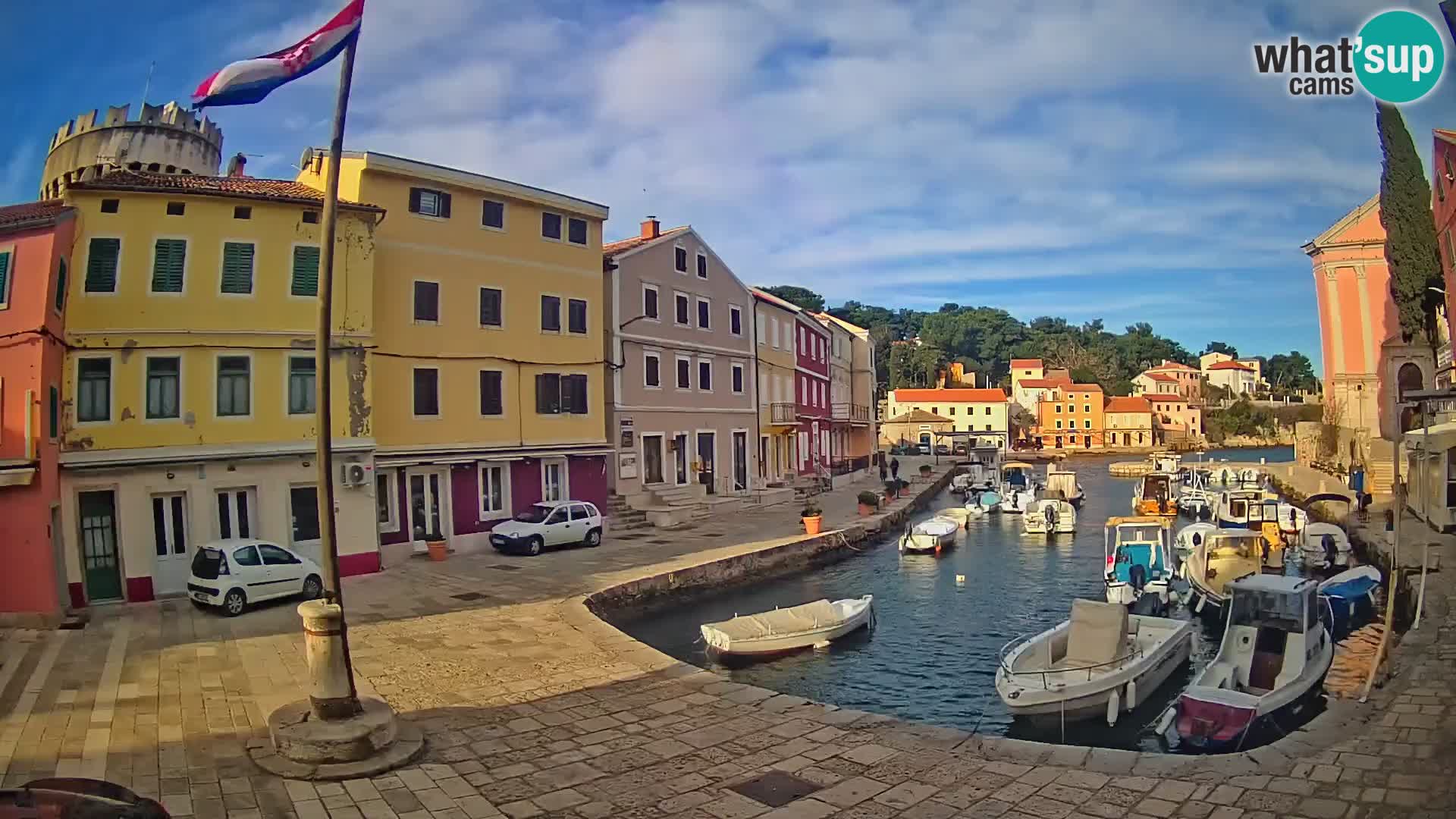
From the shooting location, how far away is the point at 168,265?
19.3m

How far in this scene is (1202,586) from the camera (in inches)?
920

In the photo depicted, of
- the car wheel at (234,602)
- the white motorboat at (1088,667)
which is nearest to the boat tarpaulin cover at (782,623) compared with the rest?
the white motorboat at (1088,667)

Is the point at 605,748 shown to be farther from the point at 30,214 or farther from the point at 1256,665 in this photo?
the point at 30,214

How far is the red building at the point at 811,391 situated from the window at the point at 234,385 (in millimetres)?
29845

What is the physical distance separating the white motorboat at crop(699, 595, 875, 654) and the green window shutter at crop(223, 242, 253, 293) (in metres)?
13.0

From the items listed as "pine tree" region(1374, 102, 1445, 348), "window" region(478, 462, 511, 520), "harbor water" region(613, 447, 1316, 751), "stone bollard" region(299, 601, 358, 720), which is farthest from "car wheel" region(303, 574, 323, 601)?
"pine tree" region(1374, 102, 1445, 348)

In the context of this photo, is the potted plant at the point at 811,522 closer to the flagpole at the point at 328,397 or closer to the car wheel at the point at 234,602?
the car wheel at the point at 234,602

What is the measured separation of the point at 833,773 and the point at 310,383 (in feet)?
55.7

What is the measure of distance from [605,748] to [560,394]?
19.4 metres

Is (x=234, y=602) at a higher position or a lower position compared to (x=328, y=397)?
lower

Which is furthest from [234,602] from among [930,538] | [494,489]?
[930,538]

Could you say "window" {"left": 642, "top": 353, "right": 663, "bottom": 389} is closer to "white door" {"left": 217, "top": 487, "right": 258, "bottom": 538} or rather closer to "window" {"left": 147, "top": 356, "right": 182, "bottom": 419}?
"white door" {"left": 217, "top": 487, "right": 258, "bottom": 538}

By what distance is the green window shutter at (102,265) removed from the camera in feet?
60.6

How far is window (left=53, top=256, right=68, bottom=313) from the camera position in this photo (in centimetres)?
1612
